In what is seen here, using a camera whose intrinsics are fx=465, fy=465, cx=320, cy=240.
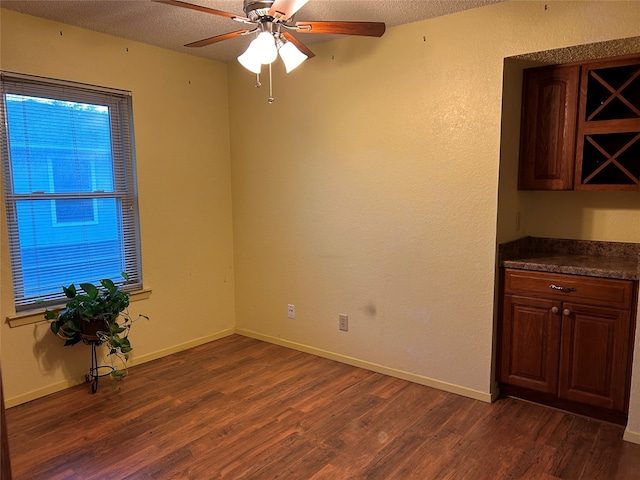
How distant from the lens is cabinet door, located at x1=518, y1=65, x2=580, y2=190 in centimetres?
280

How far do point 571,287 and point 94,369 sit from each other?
313 centimetres

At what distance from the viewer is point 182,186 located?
3.79m

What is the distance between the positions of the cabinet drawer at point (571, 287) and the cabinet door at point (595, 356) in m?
0.05

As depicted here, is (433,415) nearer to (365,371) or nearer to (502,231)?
(365,371)

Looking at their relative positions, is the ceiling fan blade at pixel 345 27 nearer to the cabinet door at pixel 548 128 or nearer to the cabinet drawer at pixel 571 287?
the cabinet door at pixel 548 128

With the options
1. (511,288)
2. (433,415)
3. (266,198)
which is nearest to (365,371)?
(433,415)

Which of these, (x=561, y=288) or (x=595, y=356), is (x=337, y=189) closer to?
(x=561, y=288)

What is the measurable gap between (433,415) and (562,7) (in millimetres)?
2399

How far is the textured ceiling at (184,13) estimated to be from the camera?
8.76ft

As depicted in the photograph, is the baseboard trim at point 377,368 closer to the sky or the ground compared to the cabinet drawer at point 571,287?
closer to the ground

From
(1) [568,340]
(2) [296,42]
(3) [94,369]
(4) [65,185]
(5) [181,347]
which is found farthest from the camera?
(5) [181,347]

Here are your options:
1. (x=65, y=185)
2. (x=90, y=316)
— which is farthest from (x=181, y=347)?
(x=65, y=185)

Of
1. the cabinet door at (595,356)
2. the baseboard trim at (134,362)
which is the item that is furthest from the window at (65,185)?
the cabinet door at (595,356)

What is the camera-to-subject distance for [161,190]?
364cm
